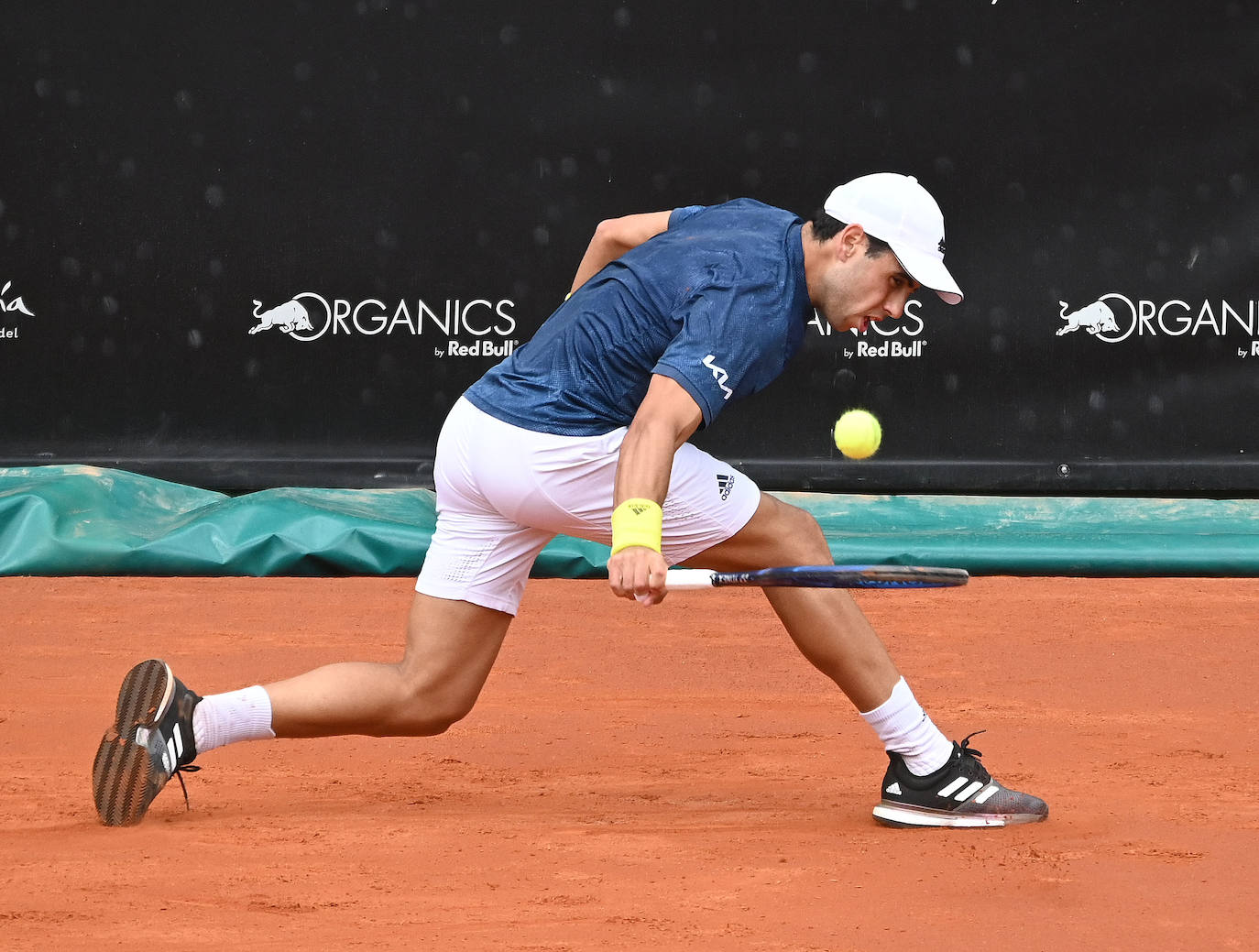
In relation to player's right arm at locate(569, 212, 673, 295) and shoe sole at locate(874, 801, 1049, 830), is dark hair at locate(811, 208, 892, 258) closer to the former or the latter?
player's right arm at locate(569, 212, 673, 295)

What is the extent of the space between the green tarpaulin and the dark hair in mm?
3338

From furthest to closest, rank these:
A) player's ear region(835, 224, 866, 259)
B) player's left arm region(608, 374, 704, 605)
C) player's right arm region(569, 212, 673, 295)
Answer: player's right arm region(569, 212, 673, 295) < player's ear region(835, 224, 866, 259) < player's left arm region(608, 374, 704, 605)

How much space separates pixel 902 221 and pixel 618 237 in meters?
0.68

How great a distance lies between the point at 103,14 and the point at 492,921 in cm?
541

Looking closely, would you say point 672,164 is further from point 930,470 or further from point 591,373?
point 591,373

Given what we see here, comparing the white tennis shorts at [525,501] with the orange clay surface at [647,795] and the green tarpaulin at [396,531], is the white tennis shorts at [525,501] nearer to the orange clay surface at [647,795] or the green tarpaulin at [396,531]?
the orange clay surface at [647,795]

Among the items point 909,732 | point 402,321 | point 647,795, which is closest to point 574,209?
point 402,321

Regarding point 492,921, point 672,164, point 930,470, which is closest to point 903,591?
point 930,470

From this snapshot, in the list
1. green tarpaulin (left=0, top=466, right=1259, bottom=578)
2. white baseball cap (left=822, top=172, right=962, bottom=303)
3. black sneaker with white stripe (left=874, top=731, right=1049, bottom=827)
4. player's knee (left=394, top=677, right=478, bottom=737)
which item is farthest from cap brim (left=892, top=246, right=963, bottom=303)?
green tarpaulin (left=0, top=466, right=1259, bottom=578)

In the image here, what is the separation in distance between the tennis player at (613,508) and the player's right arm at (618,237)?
114 millimetres

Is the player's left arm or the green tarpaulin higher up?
the player's left arm

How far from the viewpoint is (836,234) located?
265 centimetres

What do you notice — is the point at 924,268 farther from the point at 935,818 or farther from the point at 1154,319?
the point at 1154,319

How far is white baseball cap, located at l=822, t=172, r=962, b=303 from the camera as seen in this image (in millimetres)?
2625
